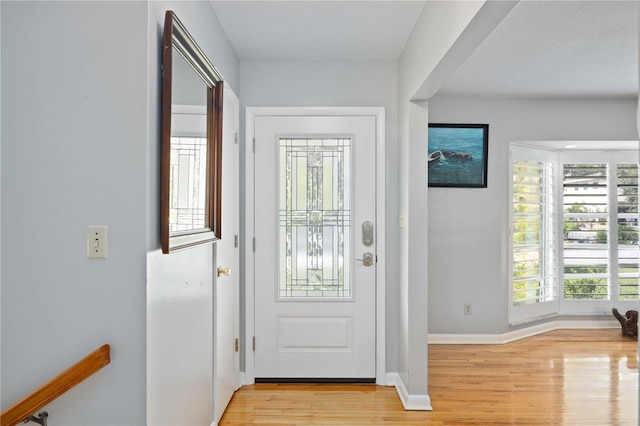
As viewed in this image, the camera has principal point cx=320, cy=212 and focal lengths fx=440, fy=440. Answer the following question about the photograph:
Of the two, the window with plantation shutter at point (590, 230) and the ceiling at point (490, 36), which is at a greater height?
the ceiling at point (490, 36)

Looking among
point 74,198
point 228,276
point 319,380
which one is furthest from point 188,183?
point 319,380

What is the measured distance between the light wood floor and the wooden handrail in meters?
1.46

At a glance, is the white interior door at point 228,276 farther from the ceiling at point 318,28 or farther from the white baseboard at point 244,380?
the ceiling at point 318,28

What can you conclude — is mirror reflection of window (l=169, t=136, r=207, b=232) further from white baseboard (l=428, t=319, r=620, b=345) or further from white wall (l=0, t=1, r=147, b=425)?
white baseboard (l=428, t=319, r=620, b=345)

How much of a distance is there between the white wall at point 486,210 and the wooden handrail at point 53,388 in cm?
338

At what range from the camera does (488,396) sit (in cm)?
311

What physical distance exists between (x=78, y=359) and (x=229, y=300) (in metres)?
1.44

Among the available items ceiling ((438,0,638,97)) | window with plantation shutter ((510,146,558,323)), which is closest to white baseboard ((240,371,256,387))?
window with plantation shutter ((510,146,558,323))

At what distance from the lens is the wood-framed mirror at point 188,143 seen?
1.66 m

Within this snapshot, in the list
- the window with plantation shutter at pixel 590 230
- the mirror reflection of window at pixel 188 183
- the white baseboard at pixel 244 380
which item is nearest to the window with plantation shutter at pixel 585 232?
the window with plantation shutter at pixel 590 230

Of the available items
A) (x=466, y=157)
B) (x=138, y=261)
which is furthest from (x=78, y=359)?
(x=466, y=157)

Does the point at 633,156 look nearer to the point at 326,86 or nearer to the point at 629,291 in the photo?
the point at 629,291

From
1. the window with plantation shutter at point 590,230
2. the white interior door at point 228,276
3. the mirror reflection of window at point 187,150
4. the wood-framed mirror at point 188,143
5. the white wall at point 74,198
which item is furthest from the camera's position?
the window with plantation shutter at point 590,230

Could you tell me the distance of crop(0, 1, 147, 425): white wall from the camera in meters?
1.52
